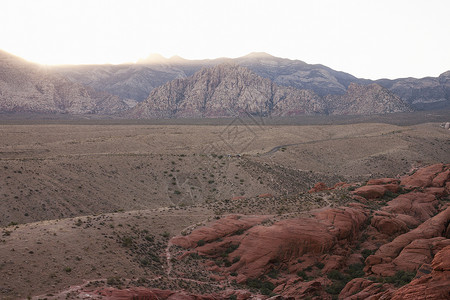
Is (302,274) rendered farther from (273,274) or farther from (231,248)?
(231,248)

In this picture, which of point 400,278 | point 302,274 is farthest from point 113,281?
point 400,278

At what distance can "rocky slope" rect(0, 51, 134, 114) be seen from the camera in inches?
6481

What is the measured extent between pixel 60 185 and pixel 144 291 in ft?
105

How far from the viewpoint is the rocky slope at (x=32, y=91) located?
16462 cm

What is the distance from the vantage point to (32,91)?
6959 inches

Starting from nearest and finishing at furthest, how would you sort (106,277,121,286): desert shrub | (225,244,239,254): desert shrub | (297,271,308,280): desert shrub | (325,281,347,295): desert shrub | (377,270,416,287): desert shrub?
1. (377,270,416,287): desert shrub
2. (106,277,121,286): desert shrub
3. (325,281,347,295): desert shrub
4. (297,271,308,280): desert shrub
5. (225,244,239,254): desert shrub

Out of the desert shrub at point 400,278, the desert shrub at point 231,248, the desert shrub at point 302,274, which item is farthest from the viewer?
the desert shrub at point 231,248

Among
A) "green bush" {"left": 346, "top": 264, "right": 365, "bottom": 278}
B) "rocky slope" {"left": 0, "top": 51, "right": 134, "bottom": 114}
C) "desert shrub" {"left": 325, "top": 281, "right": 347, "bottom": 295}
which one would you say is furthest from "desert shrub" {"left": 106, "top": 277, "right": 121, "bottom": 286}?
"rocky slope" {"left": 0, "top": 51, "right": 134, "bottom": 114}

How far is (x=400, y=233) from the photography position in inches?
1057

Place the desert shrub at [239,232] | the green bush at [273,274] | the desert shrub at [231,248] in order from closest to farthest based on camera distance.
A: 1. the green bush at [273,274]
2. the desert shrub at [231,248]
3. the desert shrub at [239,232]

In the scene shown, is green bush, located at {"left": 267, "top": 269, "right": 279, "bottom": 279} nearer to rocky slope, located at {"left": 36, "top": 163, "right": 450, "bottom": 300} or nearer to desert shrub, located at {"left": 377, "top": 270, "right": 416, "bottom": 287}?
rocky slope, located at {"left": 36, "top": 163, "right": 450, "bottom": 300}

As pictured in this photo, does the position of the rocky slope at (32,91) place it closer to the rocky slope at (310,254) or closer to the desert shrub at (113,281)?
the rocky slope at (310,254)

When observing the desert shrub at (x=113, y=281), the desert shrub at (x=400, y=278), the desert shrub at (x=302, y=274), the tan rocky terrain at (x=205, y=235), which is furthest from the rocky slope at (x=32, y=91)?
the desert shrub at (x=400, y=278)

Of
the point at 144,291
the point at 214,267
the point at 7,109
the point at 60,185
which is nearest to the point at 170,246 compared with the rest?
the point at 214,267
